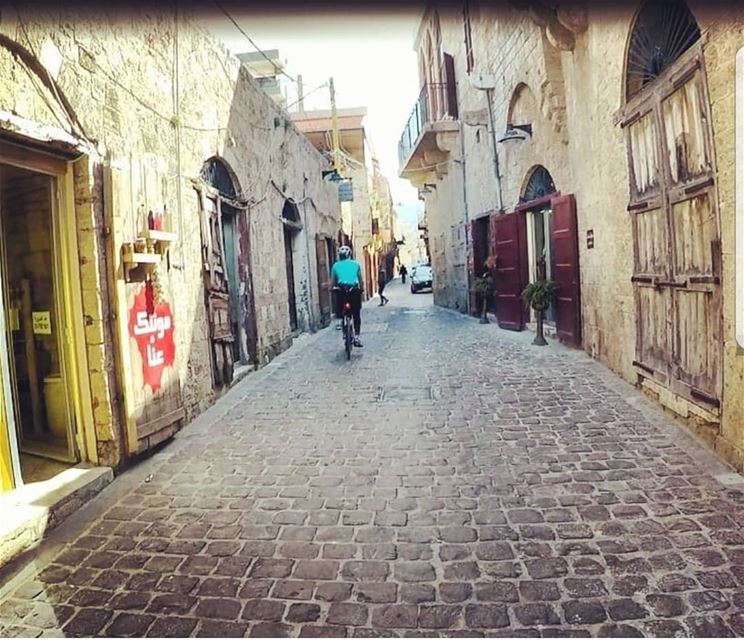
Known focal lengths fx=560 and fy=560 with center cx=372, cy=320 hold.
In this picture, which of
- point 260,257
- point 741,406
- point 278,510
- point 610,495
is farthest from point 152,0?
point 260,257

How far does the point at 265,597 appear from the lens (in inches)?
99.7

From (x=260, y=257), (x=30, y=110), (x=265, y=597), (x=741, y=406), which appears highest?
(x=30, y=110)

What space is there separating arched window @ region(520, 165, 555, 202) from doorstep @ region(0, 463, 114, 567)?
7.98 m

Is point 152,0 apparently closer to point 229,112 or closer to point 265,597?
point 265,597

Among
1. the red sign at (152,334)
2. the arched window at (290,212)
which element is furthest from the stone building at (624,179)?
the arched window at (290,212)

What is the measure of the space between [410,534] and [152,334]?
2.84 m

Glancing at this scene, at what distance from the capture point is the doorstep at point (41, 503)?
300 centimetres

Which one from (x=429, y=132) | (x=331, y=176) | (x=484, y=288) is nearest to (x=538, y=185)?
(x=484, y=288)

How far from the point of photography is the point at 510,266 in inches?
436

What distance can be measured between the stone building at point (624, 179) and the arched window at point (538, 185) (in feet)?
0.12

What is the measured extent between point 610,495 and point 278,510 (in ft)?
6.66

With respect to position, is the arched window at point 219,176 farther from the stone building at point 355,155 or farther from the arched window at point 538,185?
the stone building at point 355,155

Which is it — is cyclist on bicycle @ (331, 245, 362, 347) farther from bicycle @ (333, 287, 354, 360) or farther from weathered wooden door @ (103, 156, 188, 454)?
weathered wooden door @ (103, 156, 188, 454)

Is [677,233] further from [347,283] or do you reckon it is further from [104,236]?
[347,283]
